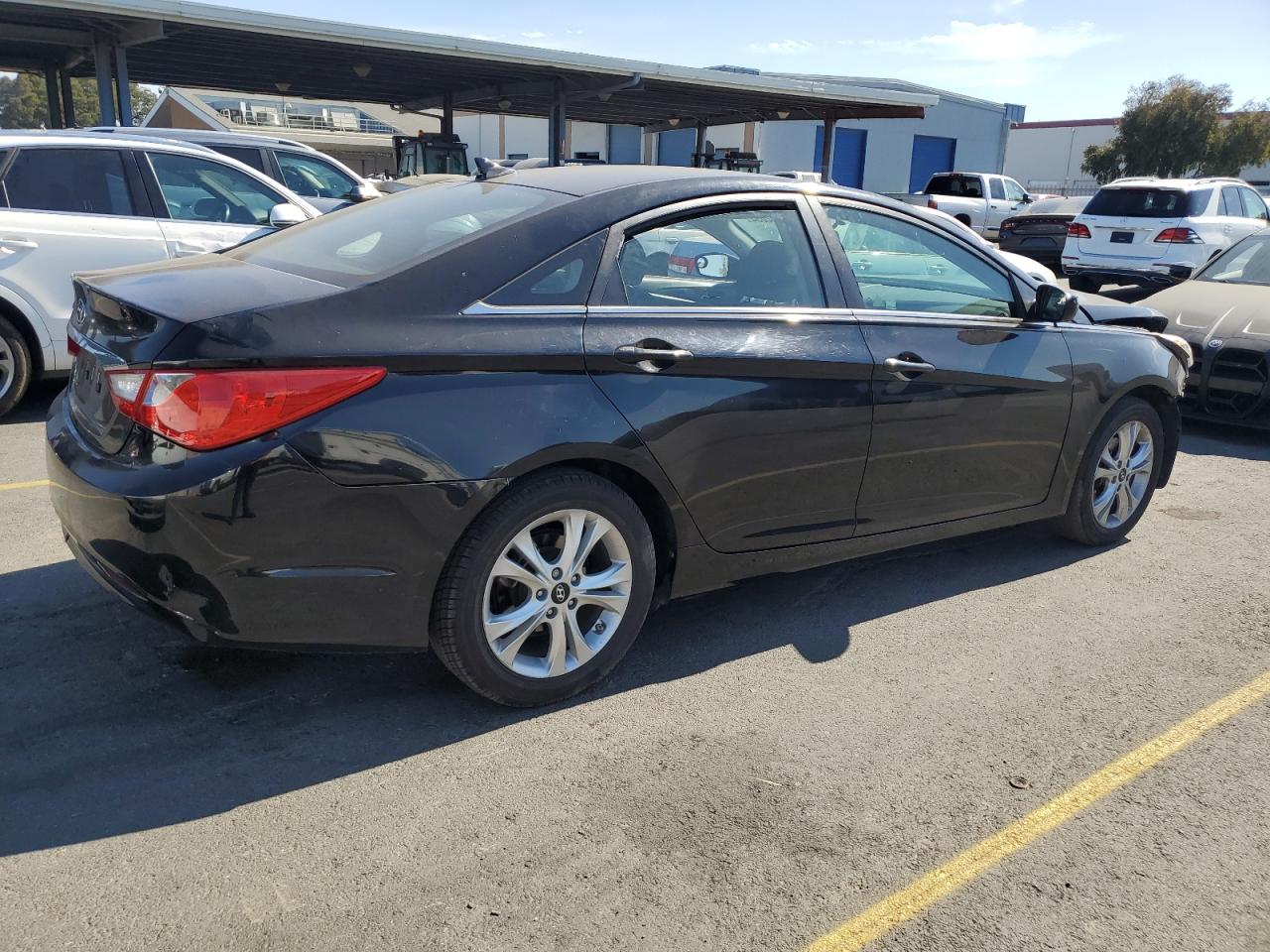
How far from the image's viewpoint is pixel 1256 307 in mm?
7473

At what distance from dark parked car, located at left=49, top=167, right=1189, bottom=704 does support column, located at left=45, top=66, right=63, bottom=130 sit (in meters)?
22.8

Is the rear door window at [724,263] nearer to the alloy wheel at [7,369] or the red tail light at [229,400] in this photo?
the red tail light at [229,400]

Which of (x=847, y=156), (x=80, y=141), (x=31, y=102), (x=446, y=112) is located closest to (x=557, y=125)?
(x=446, y=112)

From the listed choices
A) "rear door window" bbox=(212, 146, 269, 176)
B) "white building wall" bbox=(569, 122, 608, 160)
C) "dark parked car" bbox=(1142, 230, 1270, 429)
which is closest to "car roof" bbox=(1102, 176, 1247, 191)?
"dark parked car" bbox=(1142, 230, 1270, 429)

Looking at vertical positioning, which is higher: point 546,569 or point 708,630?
point 546,569

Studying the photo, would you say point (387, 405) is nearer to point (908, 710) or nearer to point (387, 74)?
point (908, 710)

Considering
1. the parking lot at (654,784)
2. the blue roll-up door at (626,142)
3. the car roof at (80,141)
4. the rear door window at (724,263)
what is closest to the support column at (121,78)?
the car roof at (80,141)

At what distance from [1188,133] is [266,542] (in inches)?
1900

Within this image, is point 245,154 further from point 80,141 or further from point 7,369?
point 7,369

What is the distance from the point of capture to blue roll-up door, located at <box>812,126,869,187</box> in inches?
1650

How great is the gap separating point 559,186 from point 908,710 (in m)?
2.14

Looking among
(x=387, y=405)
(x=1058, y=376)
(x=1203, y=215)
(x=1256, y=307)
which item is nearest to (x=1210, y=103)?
(x=1203, y=215)

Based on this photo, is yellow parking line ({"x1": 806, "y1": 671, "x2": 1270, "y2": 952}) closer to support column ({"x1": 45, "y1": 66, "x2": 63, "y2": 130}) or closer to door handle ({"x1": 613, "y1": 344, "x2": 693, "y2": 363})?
door handle ({"x1": 613, "y1": 344, "x2": 693, "y2": 363})

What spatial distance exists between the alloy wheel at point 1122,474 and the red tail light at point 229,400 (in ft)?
11.9
